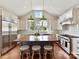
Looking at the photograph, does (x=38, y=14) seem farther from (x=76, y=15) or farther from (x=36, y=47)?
(x=36, y=47)

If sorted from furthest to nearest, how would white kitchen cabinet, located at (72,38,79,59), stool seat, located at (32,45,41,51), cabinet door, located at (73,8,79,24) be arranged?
cabinet door, located at (73,8,79,24) → white kitchen cabinet, located at (72,38,79,59) → stool seat, located at (32,45,41,51)

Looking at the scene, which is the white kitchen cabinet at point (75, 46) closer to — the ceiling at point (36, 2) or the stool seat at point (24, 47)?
the ceiling at point (36, 2)

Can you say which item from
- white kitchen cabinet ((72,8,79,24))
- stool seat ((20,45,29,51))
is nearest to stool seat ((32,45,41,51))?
stool seat ((20,45,29,51))

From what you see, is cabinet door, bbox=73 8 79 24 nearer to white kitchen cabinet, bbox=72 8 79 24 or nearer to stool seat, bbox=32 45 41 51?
white kitchen cabinet, bbox=72 8 79 24

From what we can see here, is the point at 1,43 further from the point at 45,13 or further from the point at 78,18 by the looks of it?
the point at 45,13

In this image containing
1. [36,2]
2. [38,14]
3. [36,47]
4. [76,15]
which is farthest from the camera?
[38,14]

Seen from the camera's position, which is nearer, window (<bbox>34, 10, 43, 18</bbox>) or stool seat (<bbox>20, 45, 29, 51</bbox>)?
stool seat (<bbox>20, 45, 29, 51</bbox>)

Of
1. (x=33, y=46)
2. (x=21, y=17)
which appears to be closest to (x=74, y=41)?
(x=33, y=46)

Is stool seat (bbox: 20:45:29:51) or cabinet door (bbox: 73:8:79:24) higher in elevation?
cabinet door (bbox: 73:8:79:24)

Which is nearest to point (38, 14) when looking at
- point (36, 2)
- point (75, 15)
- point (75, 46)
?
point (36, 2)

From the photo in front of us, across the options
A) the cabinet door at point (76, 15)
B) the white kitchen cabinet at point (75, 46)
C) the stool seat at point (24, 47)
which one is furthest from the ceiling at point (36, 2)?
the stool seat at point (24, 47)

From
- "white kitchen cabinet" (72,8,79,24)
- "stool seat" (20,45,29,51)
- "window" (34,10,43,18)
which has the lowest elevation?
"stool seat" (20,45,29,51)

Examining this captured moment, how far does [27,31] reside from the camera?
13.8 m

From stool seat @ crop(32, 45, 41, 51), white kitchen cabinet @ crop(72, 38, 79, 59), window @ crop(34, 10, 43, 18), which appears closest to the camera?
stool seat @ crop(32, 45, 41, 51)
